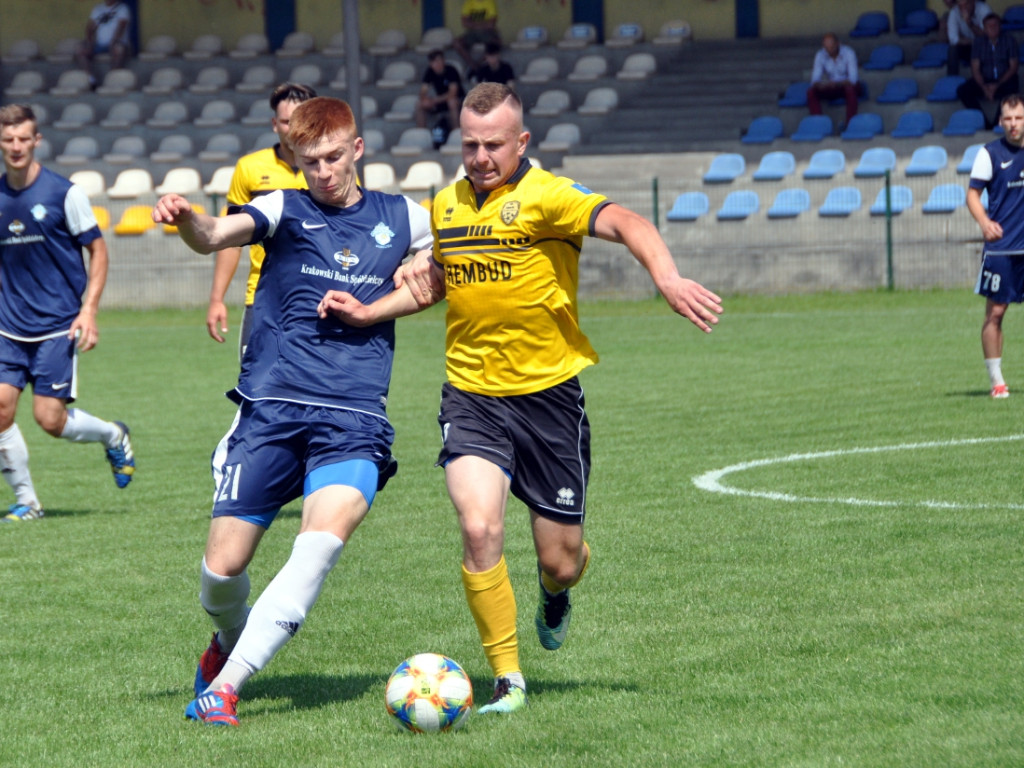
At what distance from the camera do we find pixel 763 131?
2550 centimetres

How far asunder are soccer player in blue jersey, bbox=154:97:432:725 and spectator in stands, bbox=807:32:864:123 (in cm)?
2104

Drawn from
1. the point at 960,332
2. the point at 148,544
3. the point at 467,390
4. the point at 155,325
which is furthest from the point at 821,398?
the point at 155,325

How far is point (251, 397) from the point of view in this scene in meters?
4.99

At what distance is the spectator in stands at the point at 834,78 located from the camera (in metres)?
25.0

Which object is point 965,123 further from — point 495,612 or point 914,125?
point 495,612

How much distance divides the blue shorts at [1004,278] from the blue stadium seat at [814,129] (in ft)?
45.1

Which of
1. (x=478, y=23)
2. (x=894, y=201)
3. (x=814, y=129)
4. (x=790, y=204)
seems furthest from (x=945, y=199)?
(x=478, y=23)

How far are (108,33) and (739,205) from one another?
16.5 metres

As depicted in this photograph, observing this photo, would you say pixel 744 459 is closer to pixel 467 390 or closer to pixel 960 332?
pixel 467 390

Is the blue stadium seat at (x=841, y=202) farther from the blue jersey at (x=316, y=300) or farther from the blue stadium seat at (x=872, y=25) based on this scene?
the blue jersey at (x=316, y=300)

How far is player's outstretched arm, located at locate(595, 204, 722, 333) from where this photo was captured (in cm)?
438

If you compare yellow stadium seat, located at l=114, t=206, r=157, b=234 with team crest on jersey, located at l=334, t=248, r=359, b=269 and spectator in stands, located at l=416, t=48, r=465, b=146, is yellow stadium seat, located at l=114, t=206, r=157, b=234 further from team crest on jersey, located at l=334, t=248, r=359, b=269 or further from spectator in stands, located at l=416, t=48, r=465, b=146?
team crest on jersey, located at l=334, t=248, r=359, b=269

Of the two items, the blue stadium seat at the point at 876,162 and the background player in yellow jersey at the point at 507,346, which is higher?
the background player in yellow jersey at the point at 507,346

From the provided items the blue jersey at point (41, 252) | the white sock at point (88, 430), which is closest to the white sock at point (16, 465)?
the white sock at point (88, 430)
